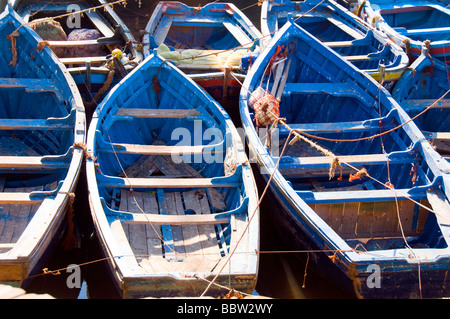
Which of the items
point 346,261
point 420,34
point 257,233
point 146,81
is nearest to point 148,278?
point 257,233

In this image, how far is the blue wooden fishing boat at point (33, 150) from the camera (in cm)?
548

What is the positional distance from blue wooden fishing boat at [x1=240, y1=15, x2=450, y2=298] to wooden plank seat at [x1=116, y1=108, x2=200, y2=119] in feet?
2.78

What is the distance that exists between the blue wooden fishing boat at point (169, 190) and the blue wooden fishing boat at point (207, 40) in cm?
104

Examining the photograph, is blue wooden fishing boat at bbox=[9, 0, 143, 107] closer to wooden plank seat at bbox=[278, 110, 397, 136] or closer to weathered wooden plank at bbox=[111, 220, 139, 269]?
wooden plank seat at bbox=[278, 110, 397, 136]

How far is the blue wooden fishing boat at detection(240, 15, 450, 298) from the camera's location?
5430 millimetres

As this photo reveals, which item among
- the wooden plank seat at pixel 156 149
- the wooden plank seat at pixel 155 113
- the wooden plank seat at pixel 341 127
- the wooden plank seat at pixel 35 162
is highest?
the wooden plank seat at pixel 155 113

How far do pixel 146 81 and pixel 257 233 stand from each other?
361 cm

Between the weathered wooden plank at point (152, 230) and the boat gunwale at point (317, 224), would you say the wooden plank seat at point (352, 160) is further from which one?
the weathered wooden plank at point (152, 230)

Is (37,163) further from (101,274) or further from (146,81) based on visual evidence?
(146,81)

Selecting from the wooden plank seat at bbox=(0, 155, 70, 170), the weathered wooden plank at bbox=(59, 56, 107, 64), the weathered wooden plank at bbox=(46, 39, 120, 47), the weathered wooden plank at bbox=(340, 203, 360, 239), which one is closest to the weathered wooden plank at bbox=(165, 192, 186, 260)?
the wooden plank seat at bbox=(0, 155, 70, 170)

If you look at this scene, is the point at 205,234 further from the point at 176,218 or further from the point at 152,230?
the point at 152,230

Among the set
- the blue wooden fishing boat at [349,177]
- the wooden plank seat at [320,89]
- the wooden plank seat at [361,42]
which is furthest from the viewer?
the wooden plank seat at [361,42]

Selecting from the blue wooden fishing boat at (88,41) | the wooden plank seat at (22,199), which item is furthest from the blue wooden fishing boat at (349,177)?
the wooden plank seat at (22,199)

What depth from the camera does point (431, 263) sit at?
534 centimetres
